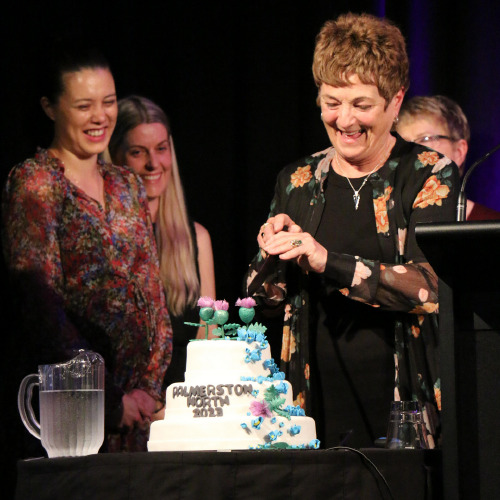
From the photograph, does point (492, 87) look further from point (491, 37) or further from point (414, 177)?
point (414, 177)

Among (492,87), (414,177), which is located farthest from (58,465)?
(492,87)

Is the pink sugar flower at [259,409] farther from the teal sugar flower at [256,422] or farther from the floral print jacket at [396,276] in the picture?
the floral print jacket at [396,276]

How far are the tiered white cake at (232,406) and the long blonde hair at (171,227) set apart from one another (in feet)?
4.35

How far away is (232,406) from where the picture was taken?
1.84 meters

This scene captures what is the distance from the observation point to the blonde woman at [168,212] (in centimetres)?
327

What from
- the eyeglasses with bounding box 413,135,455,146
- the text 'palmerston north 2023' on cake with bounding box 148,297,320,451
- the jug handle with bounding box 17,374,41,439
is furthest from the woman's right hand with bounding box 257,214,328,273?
the eyeglasses with bounding box 413,135,455,146

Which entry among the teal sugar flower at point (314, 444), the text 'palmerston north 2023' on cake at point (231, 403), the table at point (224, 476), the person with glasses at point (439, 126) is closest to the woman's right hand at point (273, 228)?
the text 'palmerston north 2023' on cake at point (231, 403)

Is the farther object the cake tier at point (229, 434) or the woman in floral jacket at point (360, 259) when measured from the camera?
the woman in floral jacket at point (360, 259)

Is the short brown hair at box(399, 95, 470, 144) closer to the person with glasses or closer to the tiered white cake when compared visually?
the person with glasses

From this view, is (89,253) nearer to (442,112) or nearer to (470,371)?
(442,112)

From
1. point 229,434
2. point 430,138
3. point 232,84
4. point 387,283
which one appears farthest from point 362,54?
point 229,434

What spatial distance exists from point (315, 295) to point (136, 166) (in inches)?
42.3

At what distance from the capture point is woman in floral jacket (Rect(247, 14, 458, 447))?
2248 millimetres

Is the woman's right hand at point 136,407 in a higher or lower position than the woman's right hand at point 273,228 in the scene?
lower
